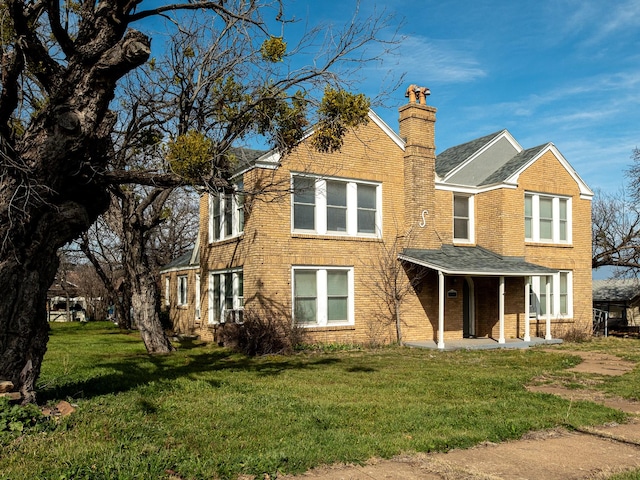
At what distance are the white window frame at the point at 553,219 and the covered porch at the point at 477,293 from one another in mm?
1605

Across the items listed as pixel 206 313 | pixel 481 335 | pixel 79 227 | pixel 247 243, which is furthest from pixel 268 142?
pixel 481 335

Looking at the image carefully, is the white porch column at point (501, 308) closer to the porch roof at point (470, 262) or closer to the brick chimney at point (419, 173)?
the porch roof at point (470, 262)

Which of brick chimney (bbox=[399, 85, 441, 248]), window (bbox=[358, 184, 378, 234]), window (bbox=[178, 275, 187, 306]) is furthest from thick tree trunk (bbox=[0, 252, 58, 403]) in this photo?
window (bbox=[178, 275, 187, 306])

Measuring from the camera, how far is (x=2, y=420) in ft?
22.4

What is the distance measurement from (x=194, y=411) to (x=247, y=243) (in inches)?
391

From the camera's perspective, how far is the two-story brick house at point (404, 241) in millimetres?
17719

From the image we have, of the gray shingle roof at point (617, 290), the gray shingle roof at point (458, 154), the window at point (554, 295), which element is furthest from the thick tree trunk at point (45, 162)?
the gray shingle roof at point (617, 290)

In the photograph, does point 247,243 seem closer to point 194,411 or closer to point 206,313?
point 206,313

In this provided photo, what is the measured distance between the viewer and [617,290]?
3912 centimetres

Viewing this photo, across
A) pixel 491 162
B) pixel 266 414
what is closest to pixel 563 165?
pixel 491 162

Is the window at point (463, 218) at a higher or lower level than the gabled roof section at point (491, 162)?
lower

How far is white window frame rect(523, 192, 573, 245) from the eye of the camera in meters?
22.1

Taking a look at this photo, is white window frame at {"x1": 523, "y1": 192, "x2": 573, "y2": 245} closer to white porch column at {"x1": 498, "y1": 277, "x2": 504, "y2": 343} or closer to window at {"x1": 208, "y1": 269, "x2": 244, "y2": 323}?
white porch column at {"x1": 498, "y1": 277, "x2": 504, "y2": 343}

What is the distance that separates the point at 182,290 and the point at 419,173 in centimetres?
1194
